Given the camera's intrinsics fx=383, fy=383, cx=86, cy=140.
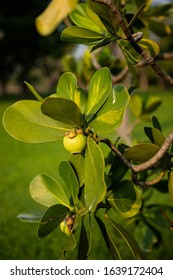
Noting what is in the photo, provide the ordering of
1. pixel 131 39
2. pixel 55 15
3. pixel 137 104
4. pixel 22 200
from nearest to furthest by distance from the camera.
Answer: pixel 55 15
pixel 131 39
pixel 137 104
pixel 22 200

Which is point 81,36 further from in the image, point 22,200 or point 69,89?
point 22,200

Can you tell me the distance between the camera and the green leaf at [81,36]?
0.63m

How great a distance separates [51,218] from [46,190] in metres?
0.10

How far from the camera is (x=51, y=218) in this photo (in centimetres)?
68

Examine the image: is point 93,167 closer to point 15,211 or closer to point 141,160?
point 141,160

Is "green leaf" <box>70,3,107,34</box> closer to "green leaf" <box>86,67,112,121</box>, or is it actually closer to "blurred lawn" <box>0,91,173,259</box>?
"green leaf" <box>86,67,112,121</box>

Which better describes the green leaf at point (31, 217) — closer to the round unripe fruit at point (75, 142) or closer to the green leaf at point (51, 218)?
the green leaf at point (51, 218)

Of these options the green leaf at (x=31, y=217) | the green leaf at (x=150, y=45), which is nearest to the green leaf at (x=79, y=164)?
the green leaf at (x=31, y=217)

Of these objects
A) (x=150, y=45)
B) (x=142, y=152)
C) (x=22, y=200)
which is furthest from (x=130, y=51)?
(x=22, y=200)

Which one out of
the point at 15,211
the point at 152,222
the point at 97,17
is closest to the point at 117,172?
the point at 97,17

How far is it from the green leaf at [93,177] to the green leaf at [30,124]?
8cm

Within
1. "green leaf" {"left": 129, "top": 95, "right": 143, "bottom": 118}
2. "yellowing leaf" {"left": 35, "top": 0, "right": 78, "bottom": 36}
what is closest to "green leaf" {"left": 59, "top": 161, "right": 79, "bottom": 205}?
"yellowing leaf" {"left": 35, "top": 0, "right": 78, "bottom": 36}

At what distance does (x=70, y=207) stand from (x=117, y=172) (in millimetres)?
112

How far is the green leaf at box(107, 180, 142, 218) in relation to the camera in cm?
68
